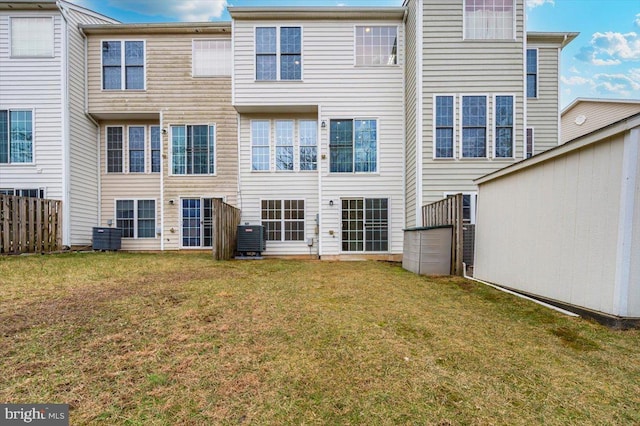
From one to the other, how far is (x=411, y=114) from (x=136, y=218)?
10577mm

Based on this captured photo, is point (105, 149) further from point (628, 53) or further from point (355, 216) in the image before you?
point (628, 53)

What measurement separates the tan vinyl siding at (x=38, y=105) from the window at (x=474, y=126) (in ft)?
42.6

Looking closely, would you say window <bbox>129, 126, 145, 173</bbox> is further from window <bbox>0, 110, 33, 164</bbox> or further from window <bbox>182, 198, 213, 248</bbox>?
window <bbox>0, 110, 33, 164</bbox>

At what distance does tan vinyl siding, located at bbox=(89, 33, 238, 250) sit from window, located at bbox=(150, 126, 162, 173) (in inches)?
30.6

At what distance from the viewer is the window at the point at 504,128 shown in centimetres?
845

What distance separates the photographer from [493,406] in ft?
5.91

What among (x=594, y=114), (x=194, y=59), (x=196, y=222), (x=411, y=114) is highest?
(x=194, y=59)

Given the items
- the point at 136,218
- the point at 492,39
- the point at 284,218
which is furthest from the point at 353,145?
the point at 136,218

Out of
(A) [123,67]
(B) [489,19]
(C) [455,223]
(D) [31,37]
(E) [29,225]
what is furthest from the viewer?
(A) [123,67]

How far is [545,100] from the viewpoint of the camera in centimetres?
1055

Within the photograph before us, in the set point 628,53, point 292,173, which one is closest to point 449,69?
point 292,173

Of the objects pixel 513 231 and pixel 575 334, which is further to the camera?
pixel 513 231

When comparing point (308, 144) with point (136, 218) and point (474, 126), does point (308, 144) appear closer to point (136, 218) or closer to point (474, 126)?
point (474, 126)

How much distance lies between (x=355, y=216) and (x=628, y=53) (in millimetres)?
41369
